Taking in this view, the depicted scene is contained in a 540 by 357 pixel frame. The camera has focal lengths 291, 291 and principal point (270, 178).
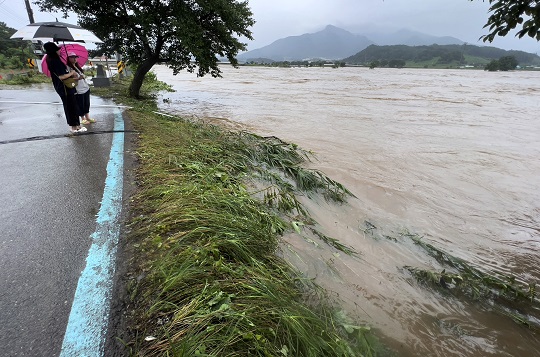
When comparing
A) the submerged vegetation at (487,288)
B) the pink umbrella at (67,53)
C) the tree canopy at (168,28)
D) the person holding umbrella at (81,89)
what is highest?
the tree canopy at (168,28)

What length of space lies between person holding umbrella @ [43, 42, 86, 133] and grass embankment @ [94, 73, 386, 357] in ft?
9.97

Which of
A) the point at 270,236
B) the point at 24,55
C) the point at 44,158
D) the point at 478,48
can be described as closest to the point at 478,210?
the point at 270,236

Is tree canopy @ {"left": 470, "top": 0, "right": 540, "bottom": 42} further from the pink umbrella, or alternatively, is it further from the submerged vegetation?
the pink umbrella

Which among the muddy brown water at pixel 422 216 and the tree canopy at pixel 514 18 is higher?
the tree canopy at pixel 514 18

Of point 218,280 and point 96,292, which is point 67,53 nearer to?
point 96,292

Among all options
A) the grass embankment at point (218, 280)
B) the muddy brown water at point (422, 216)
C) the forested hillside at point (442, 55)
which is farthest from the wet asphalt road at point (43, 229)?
the forested hillside at point (442, 55)

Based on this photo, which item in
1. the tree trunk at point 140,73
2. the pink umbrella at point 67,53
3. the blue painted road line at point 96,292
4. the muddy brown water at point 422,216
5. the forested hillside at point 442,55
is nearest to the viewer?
the blue painted road line at point 96,292

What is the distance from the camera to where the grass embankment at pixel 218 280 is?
144cm

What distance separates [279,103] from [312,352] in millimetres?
13792

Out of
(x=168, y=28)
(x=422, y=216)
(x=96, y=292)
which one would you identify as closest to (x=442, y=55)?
(x=168, y=28)

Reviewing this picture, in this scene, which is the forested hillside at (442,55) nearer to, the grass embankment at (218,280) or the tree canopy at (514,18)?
the tree canopy at (514,18)

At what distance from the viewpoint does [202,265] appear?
1.86m

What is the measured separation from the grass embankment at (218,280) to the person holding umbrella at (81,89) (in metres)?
3.68

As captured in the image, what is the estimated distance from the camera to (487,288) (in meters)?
2.68
